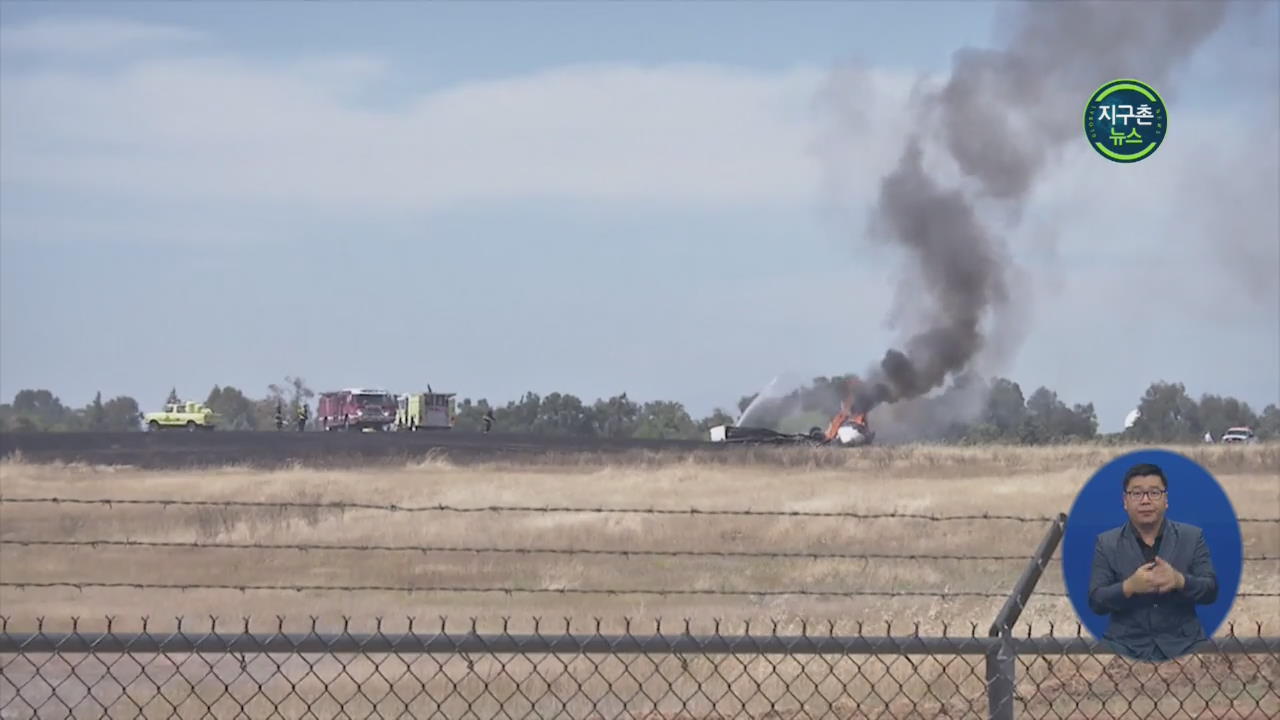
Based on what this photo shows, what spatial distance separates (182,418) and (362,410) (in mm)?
7889

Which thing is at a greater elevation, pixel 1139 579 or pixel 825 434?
pixel 825 434

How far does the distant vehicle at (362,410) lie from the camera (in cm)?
7144

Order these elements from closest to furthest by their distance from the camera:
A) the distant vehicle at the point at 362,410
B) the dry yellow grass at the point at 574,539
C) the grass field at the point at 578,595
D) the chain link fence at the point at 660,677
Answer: the chain link fence at the point at 660,677
the grass field at the point at 578,595
the dry yellow grass at the point at 574,539
the distant vehicle at the point at 362,410

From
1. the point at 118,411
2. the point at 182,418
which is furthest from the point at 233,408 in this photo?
the point at 182,418

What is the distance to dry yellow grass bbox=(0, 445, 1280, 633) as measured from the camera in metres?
16.1

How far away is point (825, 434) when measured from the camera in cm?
6944

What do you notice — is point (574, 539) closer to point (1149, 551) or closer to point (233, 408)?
point (1149, 551)

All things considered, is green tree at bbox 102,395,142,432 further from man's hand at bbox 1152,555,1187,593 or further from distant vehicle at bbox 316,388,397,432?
man's hand at bbox 1152,555,1187,593

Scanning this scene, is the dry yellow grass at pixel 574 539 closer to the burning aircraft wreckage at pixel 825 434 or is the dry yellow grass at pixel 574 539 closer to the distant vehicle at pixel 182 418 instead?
the burning aircraft wreckage at pixel 825 434

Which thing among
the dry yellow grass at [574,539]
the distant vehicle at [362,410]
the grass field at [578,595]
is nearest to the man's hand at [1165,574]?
the grass field at [578,595]

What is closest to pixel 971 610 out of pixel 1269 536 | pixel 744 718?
pixel 744 718

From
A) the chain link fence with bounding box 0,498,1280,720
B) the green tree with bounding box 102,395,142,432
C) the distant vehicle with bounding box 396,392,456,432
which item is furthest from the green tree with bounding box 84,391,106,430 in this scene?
the chain link fence with bounding box 0,498,1280,720

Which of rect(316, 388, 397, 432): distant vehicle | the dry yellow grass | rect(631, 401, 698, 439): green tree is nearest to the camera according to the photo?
the dry yellow grass

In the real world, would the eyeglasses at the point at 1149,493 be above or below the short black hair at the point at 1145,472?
below
